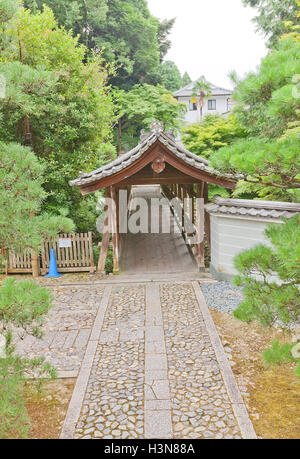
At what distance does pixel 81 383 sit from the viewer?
493 cm

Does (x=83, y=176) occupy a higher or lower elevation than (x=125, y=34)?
lower

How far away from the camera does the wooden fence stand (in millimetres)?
10617

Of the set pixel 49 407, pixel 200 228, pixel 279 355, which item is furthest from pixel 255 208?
pixel 49 407

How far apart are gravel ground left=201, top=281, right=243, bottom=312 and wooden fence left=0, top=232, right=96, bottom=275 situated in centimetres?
390

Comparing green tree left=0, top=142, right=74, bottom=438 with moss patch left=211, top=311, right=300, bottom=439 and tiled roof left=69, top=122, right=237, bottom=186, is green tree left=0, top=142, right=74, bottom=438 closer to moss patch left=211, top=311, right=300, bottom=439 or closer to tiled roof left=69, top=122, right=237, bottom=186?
moss patch left=211, top=311, right=300, bottom=439

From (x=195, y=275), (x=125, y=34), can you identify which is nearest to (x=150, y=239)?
(x=195, y=275)

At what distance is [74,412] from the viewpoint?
428 cm

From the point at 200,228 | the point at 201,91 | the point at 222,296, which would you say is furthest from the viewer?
the point at 201,91

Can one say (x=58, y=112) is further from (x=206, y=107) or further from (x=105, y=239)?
(x=206, y=107)

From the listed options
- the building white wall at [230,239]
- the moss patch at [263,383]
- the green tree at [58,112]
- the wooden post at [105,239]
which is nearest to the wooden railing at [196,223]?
the building white wall at [230,239]

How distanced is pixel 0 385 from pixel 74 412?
4.27 ft

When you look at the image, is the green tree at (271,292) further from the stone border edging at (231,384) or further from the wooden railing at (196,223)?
the wooden railing at (196,223)

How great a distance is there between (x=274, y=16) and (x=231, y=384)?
18038 millimetres
